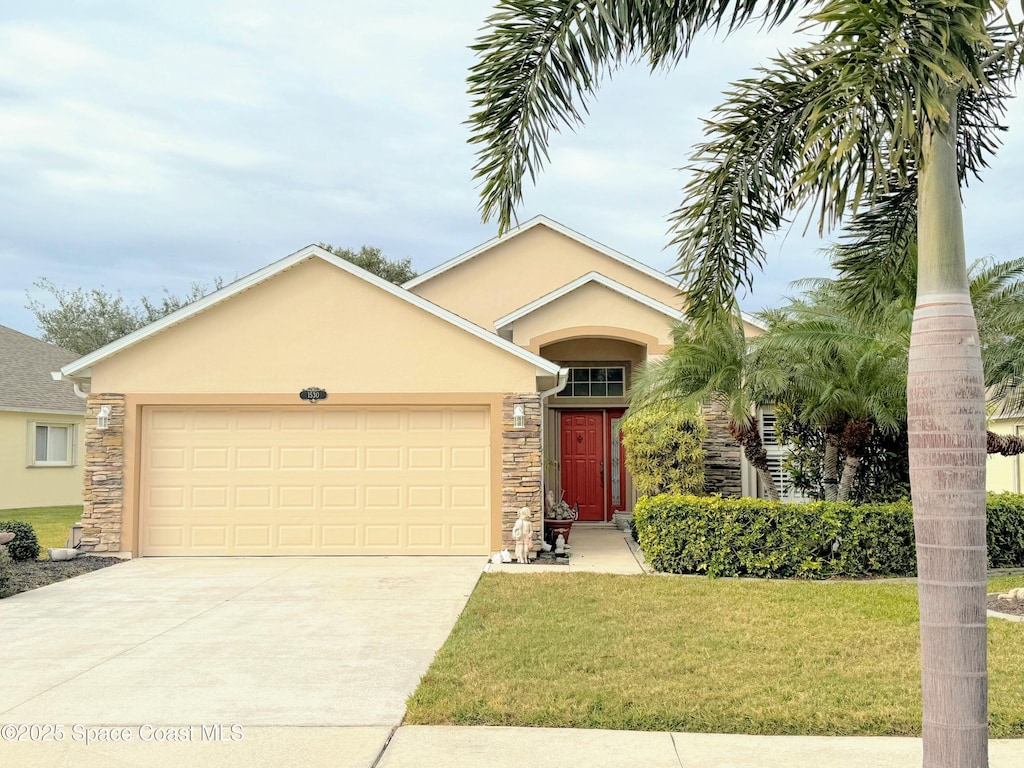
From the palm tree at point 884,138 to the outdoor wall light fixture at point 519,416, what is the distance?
24.4 ft

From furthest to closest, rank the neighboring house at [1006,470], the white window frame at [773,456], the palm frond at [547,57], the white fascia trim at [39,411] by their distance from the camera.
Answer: the white fascia trim at [39,411]
the neighboring house at [1006,470]
the white window frame at [773,456]
the palm frond at [547,57]

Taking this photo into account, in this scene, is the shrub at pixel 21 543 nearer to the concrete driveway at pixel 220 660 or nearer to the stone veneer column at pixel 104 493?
the stone veneer column at pixel 104 493

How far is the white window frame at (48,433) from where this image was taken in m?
22.9

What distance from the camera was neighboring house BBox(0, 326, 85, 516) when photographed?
22250mm

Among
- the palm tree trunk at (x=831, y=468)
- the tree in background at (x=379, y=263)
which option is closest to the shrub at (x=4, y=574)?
the palm tree trunk at (x=831, y=468)

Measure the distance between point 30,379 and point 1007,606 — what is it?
80.7 ft

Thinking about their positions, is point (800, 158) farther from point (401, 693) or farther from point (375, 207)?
point (375, 207)

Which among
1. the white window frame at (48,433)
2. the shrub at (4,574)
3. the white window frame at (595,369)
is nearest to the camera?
the shrub at (4,574)

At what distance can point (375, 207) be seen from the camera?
2380 centimetres

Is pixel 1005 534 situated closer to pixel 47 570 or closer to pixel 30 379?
pixel 47 570

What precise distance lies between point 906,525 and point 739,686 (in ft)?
20.7

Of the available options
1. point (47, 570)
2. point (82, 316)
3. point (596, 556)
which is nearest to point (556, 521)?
point (596, 556)

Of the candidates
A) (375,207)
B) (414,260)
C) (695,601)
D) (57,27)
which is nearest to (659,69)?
(695,601)

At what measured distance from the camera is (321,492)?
13078 millimetres
